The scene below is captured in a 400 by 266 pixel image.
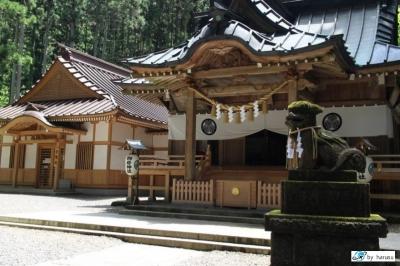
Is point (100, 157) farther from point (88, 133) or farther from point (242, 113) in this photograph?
point (242, 113)

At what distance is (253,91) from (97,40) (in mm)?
27682

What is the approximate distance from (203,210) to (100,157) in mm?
9295

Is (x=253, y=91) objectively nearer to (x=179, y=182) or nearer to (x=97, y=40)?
(x=179, y=182)

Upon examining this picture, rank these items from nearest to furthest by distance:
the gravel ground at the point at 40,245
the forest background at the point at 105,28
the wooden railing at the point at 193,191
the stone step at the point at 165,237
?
the gravel ground at the point at 40,245
the stone step at the point at 165,237
the wooden railing at the point at 193,191
the forest background at the point at 105,28

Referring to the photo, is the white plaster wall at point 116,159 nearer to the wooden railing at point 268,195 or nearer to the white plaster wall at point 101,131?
the white plaster wall at point 101,131

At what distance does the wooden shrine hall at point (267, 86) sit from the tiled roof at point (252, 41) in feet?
0.10

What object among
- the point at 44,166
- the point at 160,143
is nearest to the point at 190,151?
the point at 160,143

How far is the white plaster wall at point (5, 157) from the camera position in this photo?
20531 mm

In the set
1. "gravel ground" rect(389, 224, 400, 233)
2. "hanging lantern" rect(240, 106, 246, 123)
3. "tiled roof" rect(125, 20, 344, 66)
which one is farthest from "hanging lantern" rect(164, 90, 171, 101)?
"gravel ground" rect(389, 224, 400, 233)

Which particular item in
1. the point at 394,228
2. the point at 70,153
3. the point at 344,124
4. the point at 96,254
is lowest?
the point at 96,254

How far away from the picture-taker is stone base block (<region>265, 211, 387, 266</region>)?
15.4 ft

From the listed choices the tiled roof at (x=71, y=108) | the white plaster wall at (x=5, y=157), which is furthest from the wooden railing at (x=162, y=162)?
the white plaster wall at (x=5, y=157)

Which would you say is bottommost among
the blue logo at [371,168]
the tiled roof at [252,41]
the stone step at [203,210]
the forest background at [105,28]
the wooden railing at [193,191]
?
the stone step at [203,210]

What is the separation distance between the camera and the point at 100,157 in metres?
18.3
